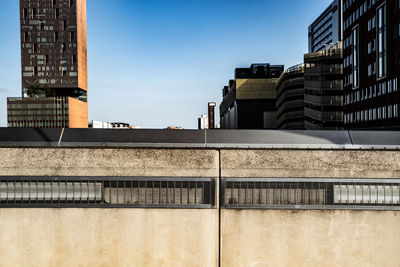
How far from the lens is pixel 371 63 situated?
50.0 meters

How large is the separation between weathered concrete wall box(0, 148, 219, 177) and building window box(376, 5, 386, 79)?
51827 mm

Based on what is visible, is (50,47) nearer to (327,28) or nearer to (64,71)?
(64,71)

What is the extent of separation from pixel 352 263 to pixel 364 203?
1.07m

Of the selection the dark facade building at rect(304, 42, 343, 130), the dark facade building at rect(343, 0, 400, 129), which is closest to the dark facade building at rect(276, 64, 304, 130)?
the dark facade building at rect(304, 42, 343, 130)

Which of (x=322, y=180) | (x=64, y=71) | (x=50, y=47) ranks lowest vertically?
(x=322, y=180)

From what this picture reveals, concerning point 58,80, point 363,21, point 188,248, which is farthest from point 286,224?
point 58,80

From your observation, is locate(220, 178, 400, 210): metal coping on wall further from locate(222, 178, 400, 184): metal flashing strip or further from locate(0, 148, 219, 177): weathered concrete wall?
locate(0, 148, 219, 177): weathered concrete wall

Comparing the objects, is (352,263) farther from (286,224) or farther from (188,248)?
(188,248)

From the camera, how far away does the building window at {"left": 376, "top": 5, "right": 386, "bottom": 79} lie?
4531 cm

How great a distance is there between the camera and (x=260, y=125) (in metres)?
119

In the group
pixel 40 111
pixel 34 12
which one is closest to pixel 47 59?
pixel 34 12

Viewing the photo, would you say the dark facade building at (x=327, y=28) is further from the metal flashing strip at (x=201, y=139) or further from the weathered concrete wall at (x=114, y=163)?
the weathered concrete wall at (x=114, y=163)

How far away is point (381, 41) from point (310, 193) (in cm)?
5280

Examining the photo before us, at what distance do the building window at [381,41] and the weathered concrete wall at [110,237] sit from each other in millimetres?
52185
